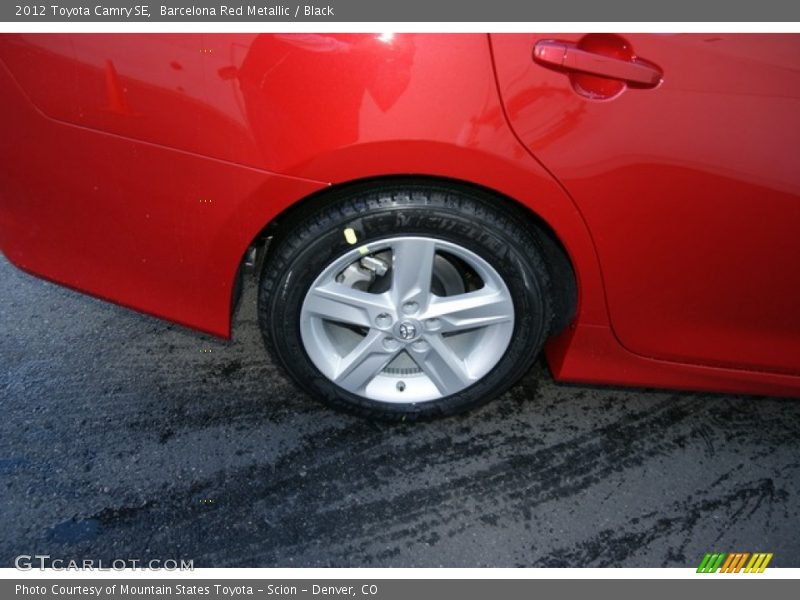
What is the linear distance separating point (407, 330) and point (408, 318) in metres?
0.04

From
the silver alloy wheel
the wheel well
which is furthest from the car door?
the silver alloy wheel

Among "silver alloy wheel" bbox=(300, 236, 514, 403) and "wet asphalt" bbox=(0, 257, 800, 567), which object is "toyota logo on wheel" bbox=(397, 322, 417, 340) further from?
"wet asphalt" bbox=(0, 257, 800, 567)

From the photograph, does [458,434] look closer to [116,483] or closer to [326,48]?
[116,483]

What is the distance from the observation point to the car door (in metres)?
1.40

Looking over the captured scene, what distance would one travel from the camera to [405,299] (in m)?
1.77

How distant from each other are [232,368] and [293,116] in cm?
104

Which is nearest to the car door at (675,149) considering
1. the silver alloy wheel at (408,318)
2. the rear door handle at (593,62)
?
the rear door handle at (593,62)

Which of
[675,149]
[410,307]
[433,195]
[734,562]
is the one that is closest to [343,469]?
[410,307]

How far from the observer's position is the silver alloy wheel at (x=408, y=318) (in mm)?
1718

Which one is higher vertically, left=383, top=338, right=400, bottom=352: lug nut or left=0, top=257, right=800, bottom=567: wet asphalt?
left=383, top=338, right=400, bottom=352: lug nut

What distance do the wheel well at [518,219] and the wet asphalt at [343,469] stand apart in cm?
45

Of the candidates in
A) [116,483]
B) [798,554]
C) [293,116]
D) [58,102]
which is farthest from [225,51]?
[798,554]

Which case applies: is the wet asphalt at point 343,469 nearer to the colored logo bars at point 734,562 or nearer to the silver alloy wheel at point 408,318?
the colored logo bars at point 734,562

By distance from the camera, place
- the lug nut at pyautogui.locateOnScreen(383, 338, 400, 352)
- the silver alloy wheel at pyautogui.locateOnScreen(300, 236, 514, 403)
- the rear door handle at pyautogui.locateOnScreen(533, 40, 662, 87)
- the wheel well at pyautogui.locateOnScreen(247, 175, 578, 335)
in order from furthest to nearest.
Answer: the lug nut at pyautogui.locateOnScreen(383, 338, 400, 352), the silver alloy wheel at pyautogui.locateOnScreen(300, 236, 514, 403), the wheel well at pyautogui.locateOnScreen(247, 175, 578, 335), the rear door handle at pyautogui.locateOnScreen(533, 40, 662, 87)
